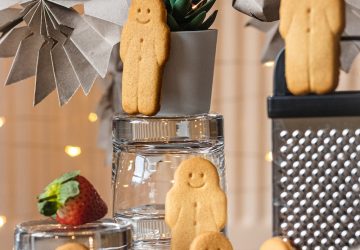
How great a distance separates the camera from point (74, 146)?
2006 millimetres

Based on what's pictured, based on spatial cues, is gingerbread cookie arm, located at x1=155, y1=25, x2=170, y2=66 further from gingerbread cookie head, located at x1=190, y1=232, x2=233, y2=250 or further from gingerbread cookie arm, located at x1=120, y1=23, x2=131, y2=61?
gingerbread cookie head, located at x1=190, y1=232, x2=233, y2=250

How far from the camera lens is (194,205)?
82cm

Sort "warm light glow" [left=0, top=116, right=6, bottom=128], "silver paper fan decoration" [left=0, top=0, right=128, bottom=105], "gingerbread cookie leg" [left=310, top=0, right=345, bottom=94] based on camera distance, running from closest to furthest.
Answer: "gingerbread cookie leg" [left=310, top=0, right=345, bottom=94], "silver paper fan decoration" [left=0, top=0, right=128, bottom=105], "warm light glow" [left=0, top=116, right=6, bottom=128]

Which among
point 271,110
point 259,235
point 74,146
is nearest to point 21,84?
point 74,146

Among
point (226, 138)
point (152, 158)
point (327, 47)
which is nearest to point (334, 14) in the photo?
point (327, 47)

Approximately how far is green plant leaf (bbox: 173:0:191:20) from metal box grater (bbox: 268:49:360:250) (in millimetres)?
167

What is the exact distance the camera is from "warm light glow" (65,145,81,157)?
6.35 feet

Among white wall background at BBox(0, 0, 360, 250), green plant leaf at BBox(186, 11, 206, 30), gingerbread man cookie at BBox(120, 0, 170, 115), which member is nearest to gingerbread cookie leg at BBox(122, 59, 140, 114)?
gingerbread man cookie at BBox(120, 0, 170, 115)

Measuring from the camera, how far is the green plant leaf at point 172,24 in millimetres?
891

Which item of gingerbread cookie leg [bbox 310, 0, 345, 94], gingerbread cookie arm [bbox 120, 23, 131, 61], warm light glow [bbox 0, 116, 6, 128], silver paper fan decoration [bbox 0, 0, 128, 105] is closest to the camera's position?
gingerbread cookie leg [bbox 310, 0, 345, 94]

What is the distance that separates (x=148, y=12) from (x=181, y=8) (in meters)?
0.07

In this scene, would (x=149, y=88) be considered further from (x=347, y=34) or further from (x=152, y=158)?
(x=347, y=34)

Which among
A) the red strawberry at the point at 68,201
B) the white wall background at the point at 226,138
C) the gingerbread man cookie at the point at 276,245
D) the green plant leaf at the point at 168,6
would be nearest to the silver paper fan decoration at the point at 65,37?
the green plant leaf at the point at 168,6

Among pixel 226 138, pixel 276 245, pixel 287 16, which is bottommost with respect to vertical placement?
pixel 276 245
